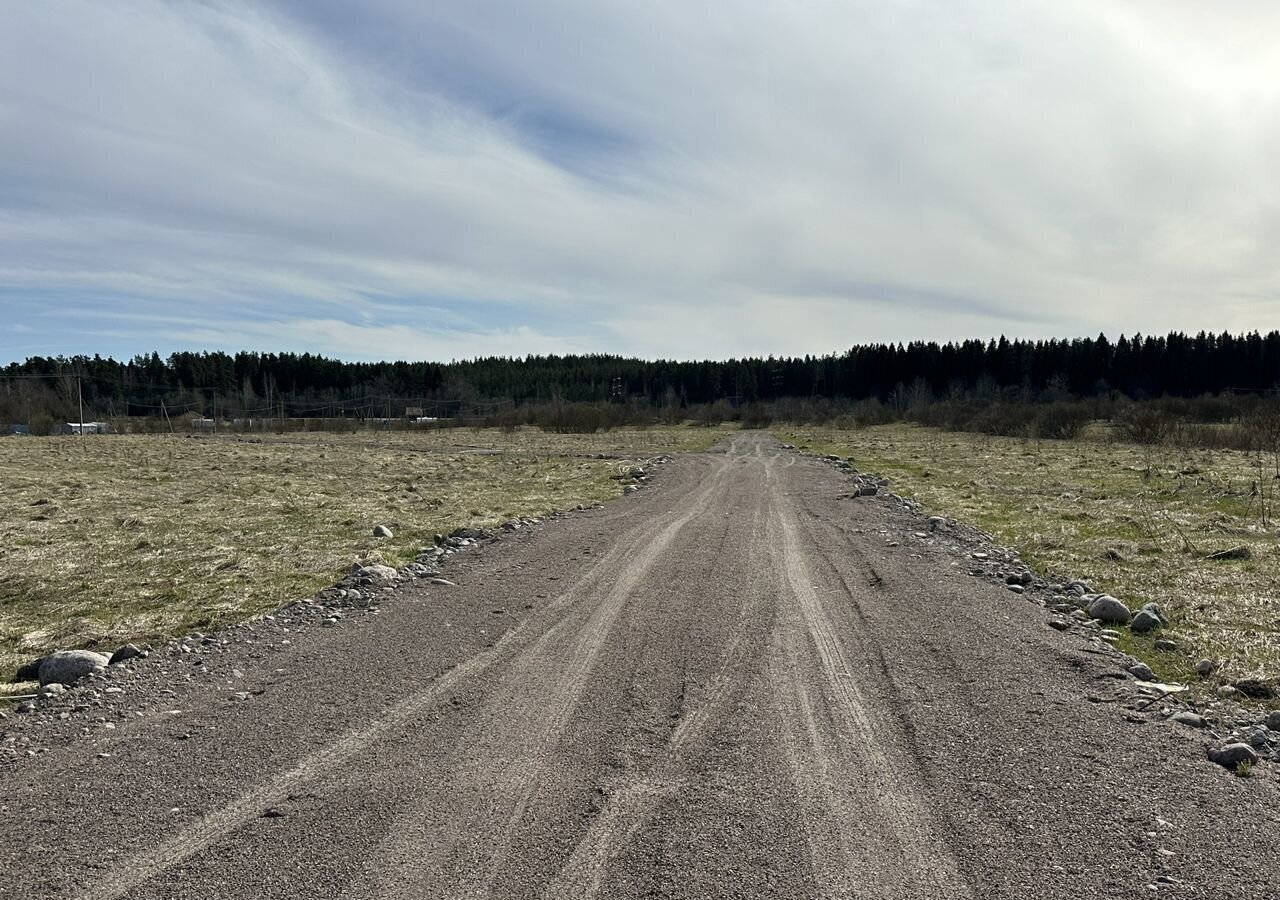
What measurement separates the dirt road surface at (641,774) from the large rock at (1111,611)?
607mm

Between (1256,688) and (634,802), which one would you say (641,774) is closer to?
(634,802)

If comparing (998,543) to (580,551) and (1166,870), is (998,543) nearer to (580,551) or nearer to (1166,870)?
(580,551)

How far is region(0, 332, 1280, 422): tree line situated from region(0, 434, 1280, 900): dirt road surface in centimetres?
10358

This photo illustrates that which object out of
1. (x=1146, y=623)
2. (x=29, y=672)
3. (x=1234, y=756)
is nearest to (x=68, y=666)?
(x=29, y=672)

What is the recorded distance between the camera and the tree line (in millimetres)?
121938

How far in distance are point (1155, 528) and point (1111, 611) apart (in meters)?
8.14

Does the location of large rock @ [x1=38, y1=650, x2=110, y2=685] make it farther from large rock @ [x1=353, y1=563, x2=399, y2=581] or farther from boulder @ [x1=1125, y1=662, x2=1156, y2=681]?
boulder @ [x1=1125, y1=662, x2=1156, y2=681]

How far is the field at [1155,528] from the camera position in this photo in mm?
8234

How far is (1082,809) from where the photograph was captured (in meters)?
4.66

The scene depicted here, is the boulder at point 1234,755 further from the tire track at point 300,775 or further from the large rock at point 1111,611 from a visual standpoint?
the tire track at point 300,775

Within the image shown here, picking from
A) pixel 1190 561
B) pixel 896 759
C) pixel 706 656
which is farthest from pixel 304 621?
pixel 1190 561

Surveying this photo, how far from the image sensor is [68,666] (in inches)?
283

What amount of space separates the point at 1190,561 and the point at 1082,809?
9709mm

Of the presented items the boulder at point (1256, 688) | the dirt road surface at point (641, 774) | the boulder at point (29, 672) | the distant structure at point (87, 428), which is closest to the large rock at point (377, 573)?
the dirt road surface at point (641, 774)
